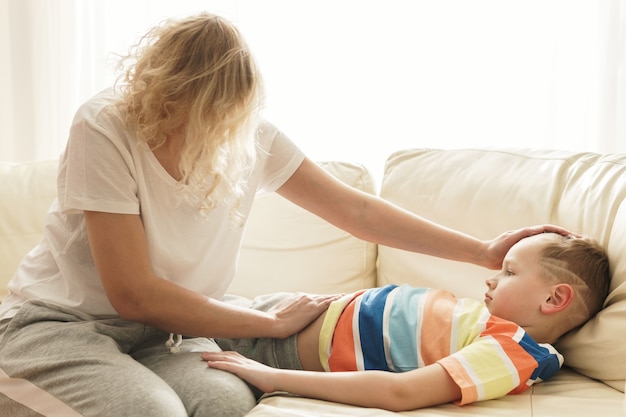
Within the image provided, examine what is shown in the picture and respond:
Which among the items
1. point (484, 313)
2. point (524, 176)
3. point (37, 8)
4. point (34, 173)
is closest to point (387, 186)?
point (524, 176)

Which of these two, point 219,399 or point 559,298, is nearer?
point 219,399

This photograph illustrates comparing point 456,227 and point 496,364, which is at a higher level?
point 456,227

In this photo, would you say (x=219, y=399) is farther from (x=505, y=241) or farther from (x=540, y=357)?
(x=505, y=241)

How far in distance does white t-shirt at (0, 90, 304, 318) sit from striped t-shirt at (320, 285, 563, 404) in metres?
0.29

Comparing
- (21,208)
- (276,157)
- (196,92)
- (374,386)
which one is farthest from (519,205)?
(21,208)

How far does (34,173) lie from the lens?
243cm

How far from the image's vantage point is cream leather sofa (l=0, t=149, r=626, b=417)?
4.88 ft

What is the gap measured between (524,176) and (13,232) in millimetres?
1466

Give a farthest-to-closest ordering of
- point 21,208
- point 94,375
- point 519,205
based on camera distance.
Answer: point 21,208, point 519,205, point 94,375

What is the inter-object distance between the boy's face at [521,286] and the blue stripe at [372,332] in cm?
23

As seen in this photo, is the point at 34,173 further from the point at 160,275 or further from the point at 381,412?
the point at 381,412

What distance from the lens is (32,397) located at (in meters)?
1.41

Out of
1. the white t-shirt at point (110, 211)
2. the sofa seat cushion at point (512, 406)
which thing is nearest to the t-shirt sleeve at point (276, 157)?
the white t-shirt at point (110, 211)

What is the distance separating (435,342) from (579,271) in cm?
32
